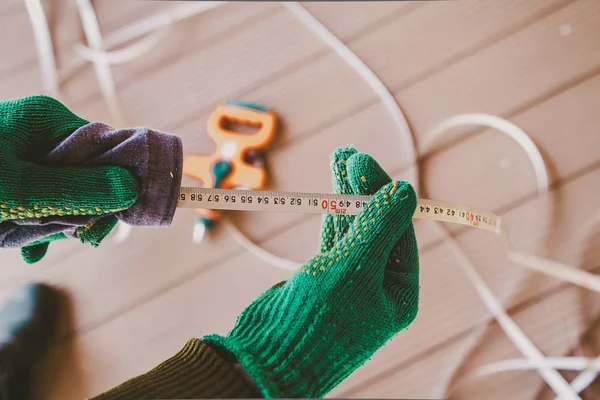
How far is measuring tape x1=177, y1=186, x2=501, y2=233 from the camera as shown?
67cm

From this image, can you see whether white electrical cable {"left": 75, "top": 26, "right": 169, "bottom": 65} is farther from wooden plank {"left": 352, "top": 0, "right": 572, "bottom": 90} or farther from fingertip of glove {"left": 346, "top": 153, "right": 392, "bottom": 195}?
fingertip of glove {"left": 346, "top": 153, "right": 392, "bottom": 195}

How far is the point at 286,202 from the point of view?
71cm

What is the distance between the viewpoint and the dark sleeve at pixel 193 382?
0.53 metres

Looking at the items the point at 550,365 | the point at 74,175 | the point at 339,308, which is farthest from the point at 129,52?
the point at 550,365

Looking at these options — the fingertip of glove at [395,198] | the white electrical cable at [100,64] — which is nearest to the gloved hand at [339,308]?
the fingertip of glove at [395,198]

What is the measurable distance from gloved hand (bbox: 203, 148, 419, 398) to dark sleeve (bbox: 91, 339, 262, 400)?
2 cm

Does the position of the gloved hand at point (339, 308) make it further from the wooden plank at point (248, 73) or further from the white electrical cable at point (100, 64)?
the white electrical cable at point (100, 64)

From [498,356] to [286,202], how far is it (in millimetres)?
527

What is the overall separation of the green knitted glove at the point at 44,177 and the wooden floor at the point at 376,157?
14.9 inches

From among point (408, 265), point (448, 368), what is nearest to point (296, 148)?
point (408, 265)

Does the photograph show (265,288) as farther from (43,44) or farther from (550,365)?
(43,44)

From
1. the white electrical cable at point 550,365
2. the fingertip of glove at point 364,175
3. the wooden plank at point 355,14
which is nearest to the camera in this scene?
the fingertip of glove at point 364,175

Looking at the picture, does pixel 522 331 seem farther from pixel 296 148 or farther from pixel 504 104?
pixel 296 148

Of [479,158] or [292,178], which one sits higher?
[292,178]
